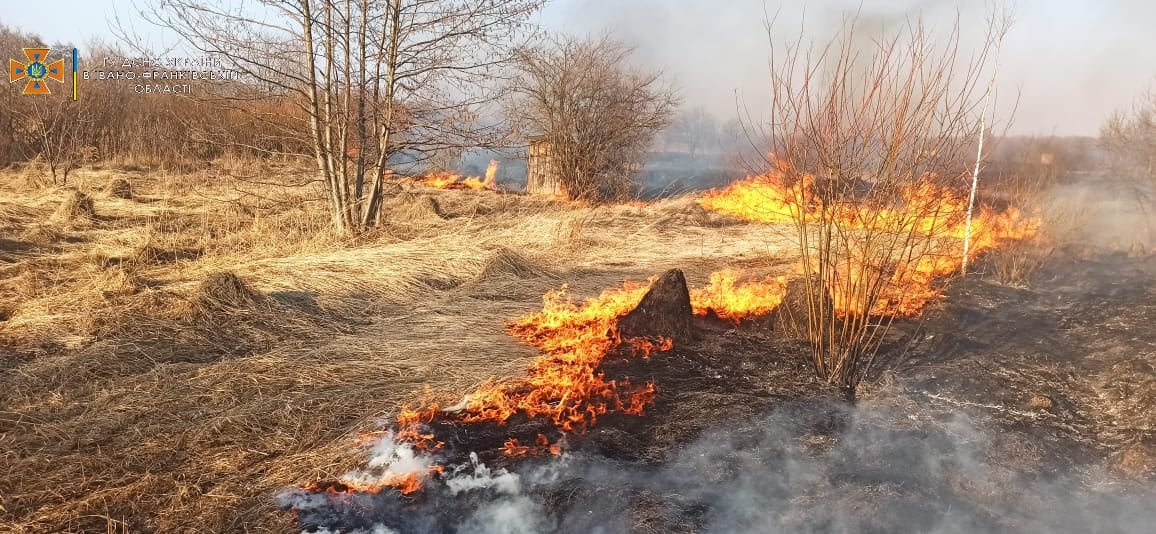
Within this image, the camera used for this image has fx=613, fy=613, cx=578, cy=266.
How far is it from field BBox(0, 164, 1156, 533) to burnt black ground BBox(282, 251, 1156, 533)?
Result: 1 cm

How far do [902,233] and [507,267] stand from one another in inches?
156

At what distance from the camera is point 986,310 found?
5402 millimetres

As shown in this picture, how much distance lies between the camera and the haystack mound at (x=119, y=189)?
9523mm

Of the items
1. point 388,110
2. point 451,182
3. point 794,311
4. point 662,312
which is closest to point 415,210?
point 388,110

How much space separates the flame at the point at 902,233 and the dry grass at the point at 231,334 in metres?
1.81

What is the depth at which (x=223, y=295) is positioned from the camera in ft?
15.0

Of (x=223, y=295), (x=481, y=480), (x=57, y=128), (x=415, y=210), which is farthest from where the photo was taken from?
(x=57, y=128)

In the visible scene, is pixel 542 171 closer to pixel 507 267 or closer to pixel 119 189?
pixel 119 189

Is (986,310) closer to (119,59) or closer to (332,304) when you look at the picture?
(332,304)

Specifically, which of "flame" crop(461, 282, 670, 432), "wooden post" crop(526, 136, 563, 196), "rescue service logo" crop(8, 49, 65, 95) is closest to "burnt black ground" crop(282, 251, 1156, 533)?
"flame" crop(461, 282, 670, 432)

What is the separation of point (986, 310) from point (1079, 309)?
0.87 metres

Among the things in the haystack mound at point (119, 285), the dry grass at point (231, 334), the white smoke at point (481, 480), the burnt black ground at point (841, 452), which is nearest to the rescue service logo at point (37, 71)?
the dry grass at point (231, 334)
